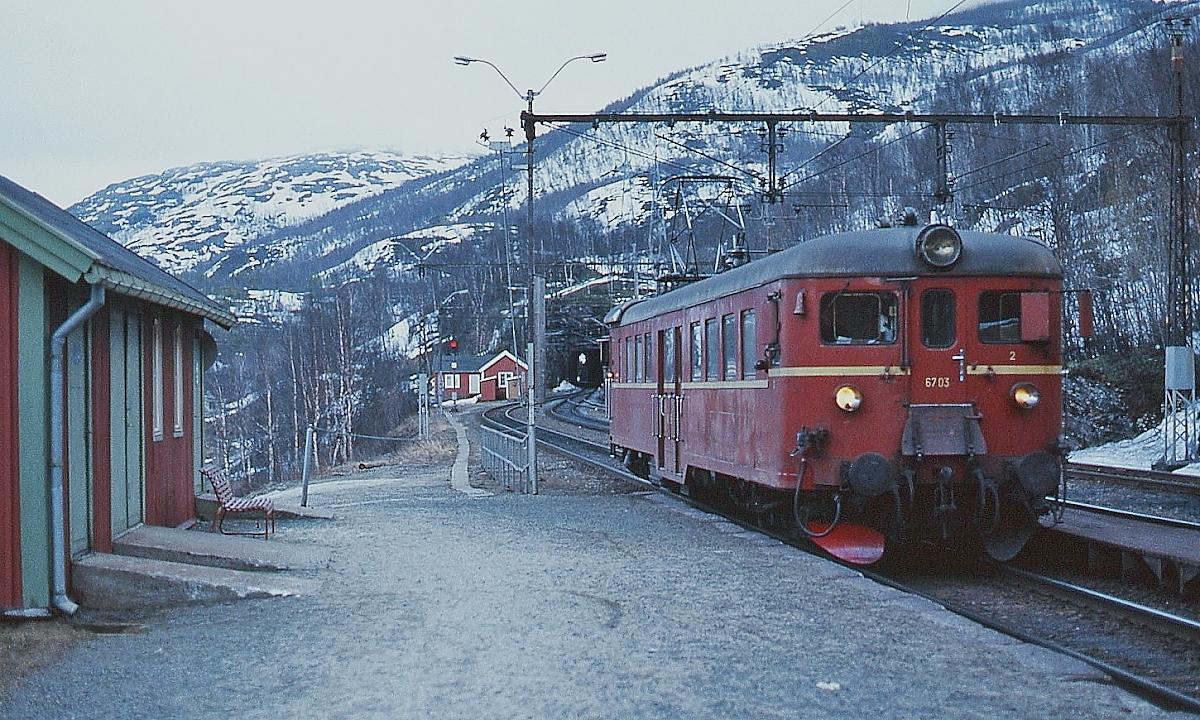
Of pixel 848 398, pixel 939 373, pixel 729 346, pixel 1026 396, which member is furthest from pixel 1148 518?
pixel 729 346

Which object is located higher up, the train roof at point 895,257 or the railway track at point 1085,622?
the train roof at point 895,257

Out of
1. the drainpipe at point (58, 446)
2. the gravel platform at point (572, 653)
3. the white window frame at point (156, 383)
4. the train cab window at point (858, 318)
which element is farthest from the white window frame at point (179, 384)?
the train cab window at point (858, 318)

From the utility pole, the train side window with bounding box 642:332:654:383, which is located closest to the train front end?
the train side window with bounding box 642:332:654:383

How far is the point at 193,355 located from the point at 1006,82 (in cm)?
6815

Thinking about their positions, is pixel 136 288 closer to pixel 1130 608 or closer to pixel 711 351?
pixel 711 351

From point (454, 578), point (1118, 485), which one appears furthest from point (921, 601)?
point (1118, 485)

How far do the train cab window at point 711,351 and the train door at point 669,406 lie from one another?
155cm

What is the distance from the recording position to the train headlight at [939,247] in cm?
1189

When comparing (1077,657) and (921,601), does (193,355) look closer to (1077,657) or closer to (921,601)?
(921,601)

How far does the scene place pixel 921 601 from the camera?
9.72 m

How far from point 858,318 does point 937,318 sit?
70 centimetres

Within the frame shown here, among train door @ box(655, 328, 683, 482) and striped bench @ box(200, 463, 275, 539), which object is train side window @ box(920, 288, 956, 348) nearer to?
train door @ box(655, 328, 683, 482)

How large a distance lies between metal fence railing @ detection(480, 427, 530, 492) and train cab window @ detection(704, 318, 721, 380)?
696 cm

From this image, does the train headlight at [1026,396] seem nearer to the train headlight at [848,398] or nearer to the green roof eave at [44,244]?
the train headlight at [848,398]
